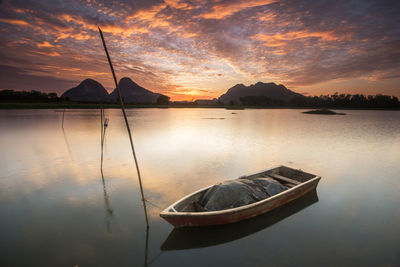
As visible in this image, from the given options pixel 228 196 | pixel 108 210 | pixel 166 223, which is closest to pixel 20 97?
pixel 108 210

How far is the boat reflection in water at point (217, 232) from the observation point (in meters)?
5.89

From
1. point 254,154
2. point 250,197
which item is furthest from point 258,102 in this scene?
point 250,197

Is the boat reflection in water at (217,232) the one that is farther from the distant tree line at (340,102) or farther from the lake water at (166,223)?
the distant tree line at (340,102)

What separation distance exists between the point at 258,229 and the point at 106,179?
333 inches

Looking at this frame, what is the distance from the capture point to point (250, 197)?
6.95 m

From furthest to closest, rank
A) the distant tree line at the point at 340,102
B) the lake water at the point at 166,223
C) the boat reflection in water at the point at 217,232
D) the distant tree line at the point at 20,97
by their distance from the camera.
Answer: the distant tree line at the point at 340,102 < the distant tree line at the point at 20,97 < the boat reflection in water at the point at 217,232 < the lake water at the point at 166,223

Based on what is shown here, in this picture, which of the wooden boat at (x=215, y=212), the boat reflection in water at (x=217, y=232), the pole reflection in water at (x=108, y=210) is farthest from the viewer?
the pole reflection in water at (x=108, y=210)

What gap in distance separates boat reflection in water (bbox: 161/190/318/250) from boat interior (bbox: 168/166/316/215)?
731 mm

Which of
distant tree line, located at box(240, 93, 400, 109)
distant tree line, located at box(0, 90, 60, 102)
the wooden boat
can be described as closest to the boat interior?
the wooden boat

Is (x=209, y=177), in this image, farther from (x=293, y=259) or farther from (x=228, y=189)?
(x=293, y=259)

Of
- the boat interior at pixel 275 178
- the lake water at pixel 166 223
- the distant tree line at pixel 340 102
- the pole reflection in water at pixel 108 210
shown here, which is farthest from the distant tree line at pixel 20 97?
the distant tree line at pixel 340 102

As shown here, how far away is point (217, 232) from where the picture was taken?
6.33m

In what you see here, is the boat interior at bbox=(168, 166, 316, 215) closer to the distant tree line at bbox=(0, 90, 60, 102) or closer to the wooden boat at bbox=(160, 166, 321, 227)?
the wooden boat at bbox=(160, 166, 321, 227)

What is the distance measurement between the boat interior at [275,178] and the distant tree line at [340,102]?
550ft
